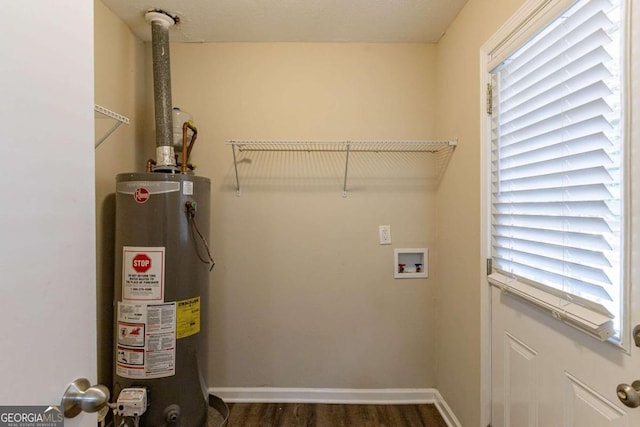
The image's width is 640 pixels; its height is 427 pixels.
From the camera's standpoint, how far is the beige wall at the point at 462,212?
1.46 m

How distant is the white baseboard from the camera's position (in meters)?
1.96

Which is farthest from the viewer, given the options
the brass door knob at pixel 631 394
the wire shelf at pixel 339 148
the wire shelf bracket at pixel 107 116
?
the wire shelf at pixel 339 148

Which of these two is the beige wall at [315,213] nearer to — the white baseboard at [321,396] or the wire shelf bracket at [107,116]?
the white baseboard at [321,396]

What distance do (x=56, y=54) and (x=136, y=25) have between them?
163 cm

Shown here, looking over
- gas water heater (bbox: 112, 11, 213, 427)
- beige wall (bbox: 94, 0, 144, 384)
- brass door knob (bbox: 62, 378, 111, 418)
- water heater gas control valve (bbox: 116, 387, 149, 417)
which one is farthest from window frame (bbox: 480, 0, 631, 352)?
beige wall (bbox: 94, 0, 144, 384)

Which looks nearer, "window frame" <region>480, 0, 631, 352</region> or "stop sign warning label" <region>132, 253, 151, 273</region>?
"window frame" <region>480, 0, 631, 352</region>

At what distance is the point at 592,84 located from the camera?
2.69ft

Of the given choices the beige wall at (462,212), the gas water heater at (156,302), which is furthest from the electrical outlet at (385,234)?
the gas water heater at (156,302)

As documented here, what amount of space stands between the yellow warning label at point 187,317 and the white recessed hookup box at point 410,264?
4.25 feet

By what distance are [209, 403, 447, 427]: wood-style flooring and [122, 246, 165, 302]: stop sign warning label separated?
107 cm

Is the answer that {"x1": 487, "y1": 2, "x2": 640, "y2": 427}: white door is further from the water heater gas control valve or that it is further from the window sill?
the water heater gas control valve

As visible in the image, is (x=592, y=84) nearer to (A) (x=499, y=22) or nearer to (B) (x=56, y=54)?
(A) (x=499, y=22)

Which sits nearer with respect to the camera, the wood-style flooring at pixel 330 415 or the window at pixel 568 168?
the window at pixel 568 168

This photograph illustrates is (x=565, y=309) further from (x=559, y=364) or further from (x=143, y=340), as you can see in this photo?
(x=143, y=340)
